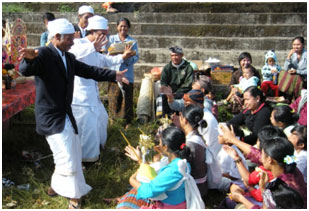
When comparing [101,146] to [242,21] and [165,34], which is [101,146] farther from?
[242,21]

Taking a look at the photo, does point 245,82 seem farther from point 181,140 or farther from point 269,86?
point 181,140

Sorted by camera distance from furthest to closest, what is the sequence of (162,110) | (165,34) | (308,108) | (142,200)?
1. (165,34)
2. (162,110)
3. (308,108)
4. (142,200)

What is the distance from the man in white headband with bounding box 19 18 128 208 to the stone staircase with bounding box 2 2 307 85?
440cm

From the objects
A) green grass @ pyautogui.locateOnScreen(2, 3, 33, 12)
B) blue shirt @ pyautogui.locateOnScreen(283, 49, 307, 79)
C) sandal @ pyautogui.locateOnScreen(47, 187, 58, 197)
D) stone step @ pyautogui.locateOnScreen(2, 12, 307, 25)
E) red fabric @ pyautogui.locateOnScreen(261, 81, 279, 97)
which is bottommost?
sandal @ pyautogui.locateOnScreen(47, 187, 58, 197)

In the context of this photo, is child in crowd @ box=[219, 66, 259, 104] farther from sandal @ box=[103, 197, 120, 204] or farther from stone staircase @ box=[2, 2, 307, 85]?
sandal @ box=[103, 197, 120, 204]

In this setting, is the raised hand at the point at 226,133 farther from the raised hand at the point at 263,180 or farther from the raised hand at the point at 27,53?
the raised hand at the point at 27,53

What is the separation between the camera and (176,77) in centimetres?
617

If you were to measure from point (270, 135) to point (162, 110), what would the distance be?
2.58 meters

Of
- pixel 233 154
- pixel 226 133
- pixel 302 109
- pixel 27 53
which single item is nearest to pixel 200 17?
pixel 302 109

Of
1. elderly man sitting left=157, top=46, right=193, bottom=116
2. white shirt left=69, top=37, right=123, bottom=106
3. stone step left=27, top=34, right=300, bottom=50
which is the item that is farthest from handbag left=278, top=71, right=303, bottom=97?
white shirt left=69, top=37, right=123, bottom=106

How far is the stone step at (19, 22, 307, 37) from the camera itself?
8.97 m

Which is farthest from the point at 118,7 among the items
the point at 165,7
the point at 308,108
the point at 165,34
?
the point at 308,108

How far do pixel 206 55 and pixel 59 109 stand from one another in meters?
5.61

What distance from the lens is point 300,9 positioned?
9.91 m
